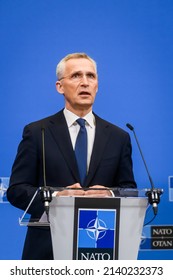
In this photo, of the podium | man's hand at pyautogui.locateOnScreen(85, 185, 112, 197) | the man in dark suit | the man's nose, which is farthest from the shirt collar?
the podium

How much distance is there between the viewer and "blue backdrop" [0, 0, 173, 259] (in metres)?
3.16

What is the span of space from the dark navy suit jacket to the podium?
420mm

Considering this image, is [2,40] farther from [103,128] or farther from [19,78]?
[103,128]

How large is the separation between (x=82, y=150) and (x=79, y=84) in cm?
31

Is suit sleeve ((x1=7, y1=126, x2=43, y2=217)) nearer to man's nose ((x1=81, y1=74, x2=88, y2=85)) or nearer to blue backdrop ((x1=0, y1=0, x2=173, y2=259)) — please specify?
man's nose ((x1=81, y1=74, x2=88, y2=85))

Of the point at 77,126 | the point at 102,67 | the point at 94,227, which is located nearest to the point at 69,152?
the point at 77,126

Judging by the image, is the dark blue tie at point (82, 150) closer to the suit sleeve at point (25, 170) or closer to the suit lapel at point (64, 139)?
A: the suit lapel at point (64, 139)

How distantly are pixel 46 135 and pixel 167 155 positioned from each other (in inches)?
40.8

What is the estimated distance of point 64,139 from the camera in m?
2.33

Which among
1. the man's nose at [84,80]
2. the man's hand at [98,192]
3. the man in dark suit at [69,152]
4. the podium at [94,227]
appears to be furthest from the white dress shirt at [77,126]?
the podium at [94,227]

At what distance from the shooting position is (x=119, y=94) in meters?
3.21

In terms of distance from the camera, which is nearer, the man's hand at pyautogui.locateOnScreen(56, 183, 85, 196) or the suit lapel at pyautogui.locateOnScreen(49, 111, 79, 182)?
the man's hand at pyautogui.locateOnScreen(56, 183, 85, 196)

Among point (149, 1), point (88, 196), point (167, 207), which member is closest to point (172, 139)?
point (167, 207)

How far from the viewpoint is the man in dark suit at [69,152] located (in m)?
2.21
